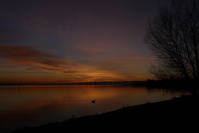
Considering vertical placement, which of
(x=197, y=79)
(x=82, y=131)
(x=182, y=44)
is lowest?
(x=82, y=131)

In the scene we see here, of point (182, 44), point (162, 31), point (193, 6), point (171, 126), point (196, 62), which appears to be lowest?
point (171, 126)

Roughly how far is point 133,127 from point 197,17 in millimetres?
8569

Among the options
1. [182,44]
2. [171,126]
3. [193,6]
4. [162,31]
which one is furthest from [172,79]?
[171,126]

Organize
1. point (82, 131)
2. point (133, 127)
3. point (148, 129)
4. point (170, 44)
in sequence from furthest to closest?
point (170, 44), point (82, 131), point (133, 127), point (148, 129)

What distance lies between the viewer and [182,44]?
34.2ft

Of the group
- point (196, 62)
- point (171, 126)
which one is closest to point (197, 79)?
point (196, 62)

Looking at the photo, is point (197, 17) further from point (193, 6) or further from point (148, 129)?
point (148, 129)

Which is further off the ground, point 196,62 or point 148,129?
point 196,62

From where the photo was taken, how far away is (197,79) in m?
10.3

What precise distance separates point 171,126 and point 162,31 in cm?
743

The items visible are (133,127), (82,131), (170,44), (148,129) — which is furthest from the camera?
(170,44)

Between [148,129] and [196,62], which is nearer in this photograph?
[148,129]

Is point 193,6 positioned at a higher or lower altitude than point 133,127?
higher

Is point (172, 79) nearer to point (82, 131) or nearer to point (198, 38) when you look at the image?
point (198, 38)
